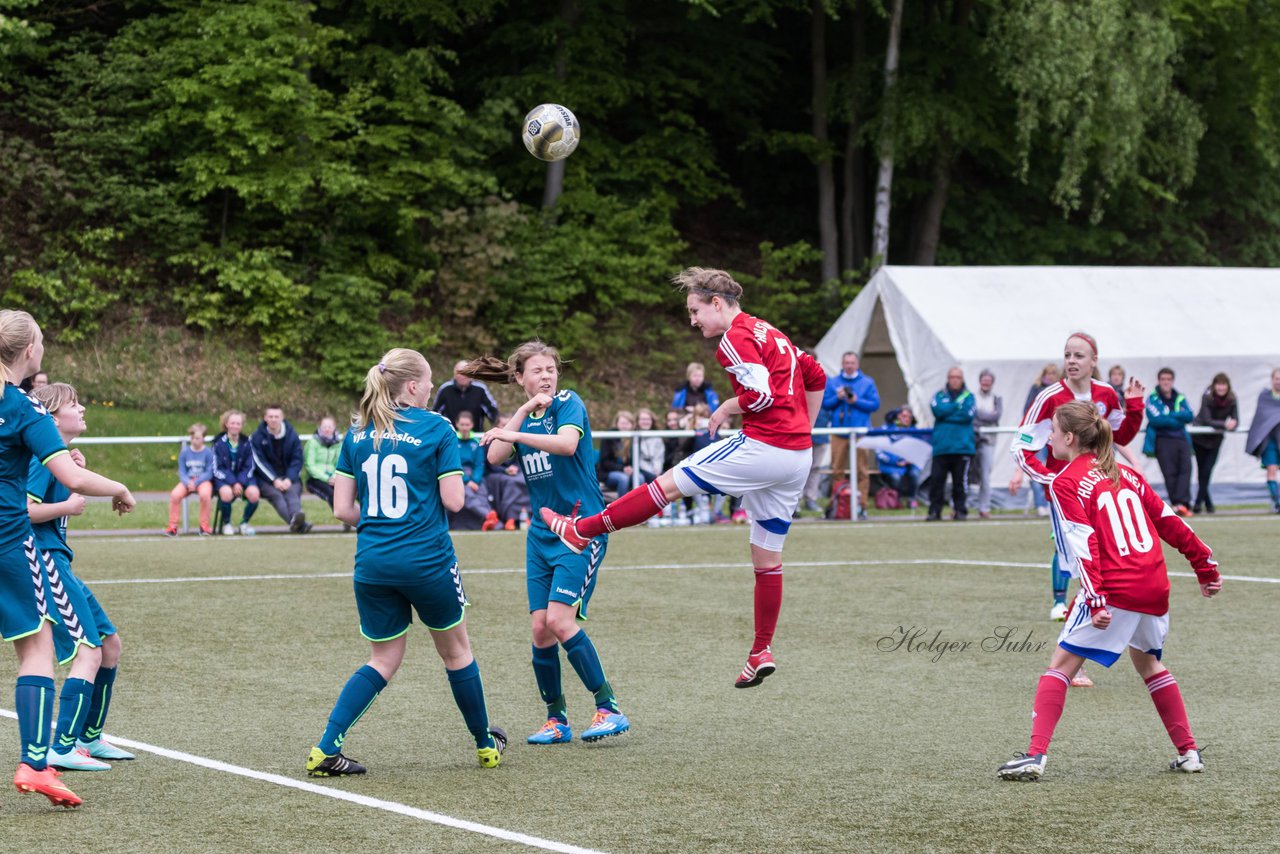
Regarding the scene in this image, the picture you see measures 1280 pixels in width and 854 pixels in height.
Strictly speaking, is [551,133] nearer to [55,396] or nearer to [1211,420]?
[55,396]

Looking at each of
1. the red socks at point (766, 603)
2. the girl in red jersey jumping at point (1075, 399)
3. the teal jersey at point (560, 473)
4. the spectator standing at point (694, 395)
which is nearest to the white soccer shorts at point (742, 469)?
the red socks at point (766, 603)

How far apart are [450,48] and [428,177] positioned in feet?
16.7

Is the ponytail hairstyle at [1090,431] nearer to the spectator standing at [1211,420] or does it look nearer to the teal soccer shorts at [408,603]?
the teal soccer shorts at [408,603]

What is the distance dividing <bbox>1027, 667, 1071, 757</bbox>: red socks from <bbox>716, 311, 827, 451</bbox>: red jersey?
5.72 feet

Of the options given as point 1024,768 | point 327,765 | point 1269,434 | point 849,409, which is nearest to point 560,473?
point 327,765

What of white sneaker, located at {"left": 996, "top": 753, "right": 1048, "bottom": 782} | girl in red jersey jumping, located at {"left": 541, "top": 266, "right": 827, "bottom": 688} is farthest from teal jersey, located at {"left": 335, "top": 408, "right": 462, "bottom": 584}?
white sneaker, located at {"left": 996, "top": 753, "right": 1048, "bottom": 782}

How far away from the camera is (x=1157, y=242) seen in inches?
1442

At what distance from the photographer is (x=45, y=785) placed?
5750 millimetres

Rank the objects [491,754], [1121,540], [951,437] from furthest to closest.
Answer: [951,437] < [491,754] < [1121,540]

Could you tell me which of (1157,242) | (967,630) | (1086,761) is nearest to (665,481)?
(1086,761)

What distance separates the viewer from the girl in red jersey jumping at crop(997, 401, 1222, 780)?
6262mm

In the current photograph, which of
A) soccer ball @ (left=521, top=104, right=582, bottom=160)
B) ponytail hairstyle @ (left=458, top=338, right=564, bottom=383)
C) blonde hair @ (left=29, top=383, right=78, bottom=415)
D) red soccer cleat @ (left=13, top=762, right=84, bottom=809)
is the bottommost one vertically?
red soccer cleat @ (left=13, top=762, right=84, bottom=809)

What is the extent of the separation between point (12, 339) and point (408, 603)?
182 cm

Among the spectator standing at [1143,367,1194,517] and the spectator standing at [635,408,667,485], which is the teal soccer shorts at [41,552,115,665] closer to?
the spectator standing at [635,408,667,485]
